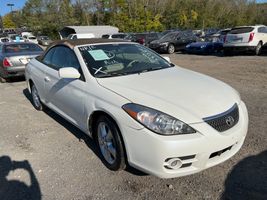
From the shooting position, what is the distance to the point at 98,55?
13.1 feet

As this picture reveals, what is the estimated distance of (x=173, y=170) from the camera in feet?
9.05

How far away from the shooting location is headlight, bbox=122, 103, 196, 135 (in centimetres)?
269

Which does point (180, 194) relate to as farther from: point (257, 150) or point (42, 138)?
point (42, 138)

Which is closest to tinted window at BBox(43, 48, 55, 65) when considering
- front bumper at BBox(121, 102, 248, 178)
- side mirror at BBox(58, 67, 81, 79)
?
side mirror at BBox(58, 67, 81, 79)

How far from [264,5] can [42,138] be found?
66.9 meters

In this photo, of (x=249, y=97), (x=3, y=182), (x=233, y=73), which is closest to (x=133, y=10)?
(x=233, y=73)

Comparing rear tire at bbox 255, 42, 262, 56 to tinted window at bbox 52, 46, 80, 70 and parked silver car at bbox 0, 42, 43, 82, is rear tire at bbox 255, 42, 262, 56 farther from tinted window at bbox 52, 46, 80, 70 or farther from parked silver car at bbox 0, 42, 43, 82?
tinted window at bbox 52, 46, 80, 70

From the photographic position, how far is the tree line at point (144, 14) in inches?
1831

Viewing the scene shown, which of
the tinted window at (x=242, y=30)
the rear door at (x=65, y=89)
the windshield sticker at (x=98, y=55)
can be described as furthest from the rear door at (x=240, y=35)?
the windshield sticker at (x=98, y=55)

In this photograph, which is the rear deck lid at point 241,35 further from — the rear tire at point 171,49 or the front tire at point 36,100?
the front tire at point 36,100

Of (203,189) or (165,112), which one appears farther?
(203,189)

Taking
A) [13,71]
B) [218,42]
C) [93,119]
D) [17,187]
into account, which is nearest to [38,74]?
[93,119]

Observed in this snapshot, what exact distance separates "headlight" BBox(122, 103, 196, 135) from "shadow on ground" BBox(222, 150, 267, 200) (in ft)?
2.70

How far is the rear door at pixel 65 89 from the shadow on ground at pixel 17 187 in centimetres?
92
